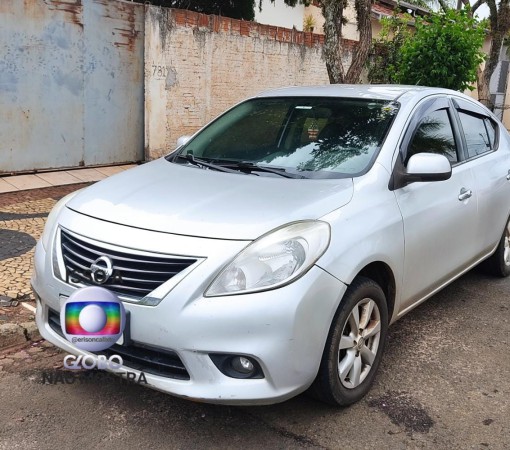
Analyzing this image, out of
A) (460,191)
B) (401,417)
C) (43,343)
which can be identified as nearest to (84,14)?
(43,343)

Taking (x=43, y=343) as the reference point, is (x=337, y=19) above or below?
above

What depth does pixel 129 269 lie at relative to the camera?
2.61 metres

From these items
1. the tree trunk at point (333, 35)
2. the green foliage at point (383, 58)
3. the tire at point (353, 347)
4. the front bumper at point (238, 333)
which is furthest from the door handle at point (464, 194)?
the green foliage at point (383, 58)

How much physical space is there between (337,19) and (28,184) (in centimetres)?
451

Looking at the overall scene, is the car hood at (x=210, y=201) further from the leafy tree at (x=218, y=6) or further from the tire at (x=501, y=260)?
the leafy tree at (x=218, y=6)

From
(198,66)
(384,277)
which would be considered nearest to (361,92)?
(384,277)

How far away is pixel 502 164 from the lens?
185 inches

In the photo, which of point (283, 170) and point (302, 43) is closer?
point (283, 170)

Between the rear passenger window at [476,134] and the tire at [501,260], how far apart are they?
0.73 metres

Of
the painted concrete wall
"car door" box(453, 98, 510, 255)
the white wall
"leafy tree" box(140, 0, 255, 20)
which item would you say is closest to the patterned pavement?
the painted concrete wall

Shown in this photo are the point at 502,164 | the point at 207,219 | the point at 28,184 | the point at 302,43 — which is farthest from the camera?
the point at 302,43

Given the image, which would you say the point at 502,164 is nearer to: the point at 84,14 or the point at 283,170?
the point at 283,170

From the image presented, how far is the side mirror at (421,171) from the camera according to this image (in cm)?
327

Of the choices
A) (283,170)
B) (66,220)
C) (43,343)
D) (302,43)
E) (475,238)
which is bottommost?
(43,343)
